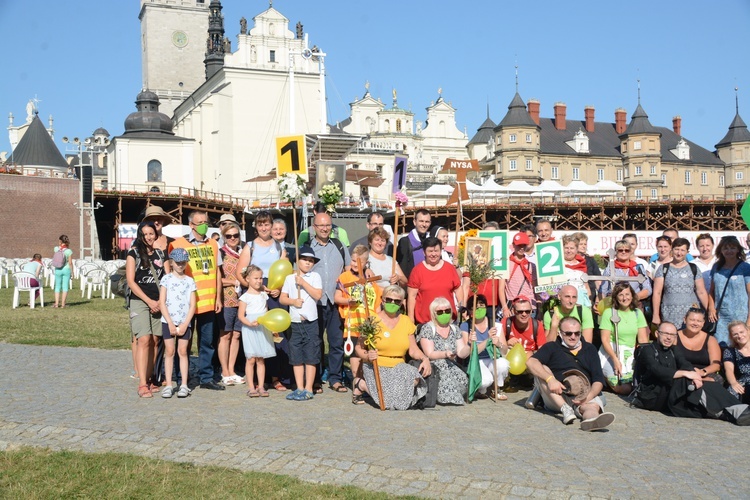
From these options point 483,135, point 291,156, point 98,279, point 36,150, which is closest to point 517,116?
point 483,135

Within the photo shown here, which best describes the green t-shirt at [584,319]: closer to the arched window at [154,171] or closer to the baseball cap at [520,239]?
the baseball cap at [520,239]

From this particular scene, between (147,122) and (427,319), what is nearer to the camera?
(427,319)

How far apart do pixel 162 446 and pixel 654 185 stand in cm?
9003

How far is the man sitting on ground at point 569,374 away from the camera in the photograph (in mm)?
7695

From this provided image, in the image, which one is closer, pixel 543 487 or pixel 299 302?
pixel 543 487

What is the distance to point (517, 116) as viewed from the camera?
283ft

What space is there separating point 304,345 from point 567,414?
297 centimetres

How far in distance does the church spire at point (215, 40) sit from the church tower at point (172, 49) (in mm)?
3794

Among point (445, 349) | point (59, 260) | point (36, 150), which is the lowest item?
point (445, 349)

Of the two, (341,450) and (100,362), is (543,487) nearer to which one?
Answer: (341,450)

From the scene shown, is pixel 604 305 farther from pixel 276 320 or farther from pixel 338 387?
pixel 276 320

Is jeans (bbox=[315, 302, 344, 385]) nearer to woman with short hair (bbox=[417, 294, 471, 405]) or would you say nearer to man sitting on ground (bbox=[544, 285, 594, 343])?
woman with short hair (bbox=[417, 294, 471, 405])

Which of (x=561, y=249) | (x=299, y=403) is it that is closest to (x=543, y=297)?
(x=561, y=249)

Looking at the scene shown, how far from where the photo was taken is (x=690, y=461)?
6270 mm
